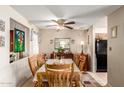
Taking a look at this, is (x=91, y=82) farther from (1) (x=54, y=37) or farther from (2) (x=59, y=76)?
(1) (x=54, y=37)

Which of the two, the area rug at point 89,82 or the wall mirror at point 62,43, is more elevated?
the wall mirror at point 62,43

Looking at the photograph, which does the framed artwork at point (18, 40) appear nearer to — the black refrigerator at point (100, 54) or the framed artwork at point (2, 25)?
→ the framed artwork at point (2, 25)

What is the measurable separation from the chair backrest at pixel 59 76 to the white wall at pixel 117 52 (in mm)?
1430

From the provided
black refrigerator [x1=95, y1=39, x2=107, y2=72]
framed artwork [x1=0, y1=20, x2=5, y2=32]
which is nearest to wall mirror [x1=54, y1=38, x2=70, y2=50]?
black refrigerator [x1=95, y1=39, x2=107, y2=72]

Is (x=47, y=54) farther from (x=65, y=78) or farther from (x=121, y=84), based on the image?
(x=65, y=78)

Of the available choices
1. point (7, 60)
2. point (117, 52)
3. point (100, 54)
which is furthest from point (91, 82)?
point (7, 60)

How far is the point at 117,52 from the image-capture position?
407 cm

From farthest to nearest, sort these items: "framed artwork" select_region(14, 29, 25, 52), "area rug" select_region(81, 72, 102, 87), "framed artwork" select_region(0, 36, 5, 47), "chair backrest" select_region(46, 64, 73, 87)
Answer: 1. "area rug" select_region(81, 72, 102, 87)
2. "framed artwork" select_region(14, 29, 25, 52)
3. "framed artwork" select_region(0, 36, 5, 47)
4. "chair backrest" select_region(46, 64, 73, 87)

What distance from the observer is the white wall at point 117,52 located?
3770 mm

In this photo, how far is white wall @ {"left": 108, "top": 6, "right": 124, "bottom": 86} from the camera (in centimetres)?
377

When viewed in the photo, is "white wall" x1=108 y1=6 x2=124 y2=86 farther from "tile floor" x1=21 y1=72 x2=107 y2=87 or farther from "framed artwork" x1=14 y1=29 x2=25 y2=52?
"framed artwork" x1=14 y1=29 x2=25 y2=52

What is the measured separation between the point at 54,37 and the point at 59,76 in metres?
6.67

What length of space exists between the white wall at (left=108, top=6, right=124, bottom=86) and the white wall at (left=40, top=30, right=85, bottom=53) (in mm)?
4625

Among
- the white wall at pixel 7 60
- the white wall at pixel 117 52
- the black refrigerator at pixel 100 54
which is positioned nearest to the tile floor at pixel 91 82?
the white wall at pixel 117 52
